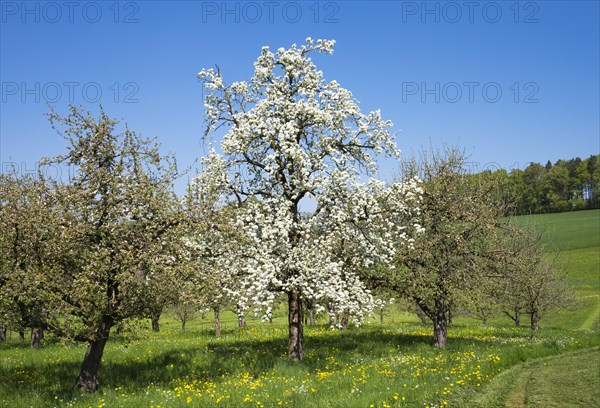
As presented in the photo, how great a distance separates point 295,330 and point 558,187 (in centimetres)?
17723

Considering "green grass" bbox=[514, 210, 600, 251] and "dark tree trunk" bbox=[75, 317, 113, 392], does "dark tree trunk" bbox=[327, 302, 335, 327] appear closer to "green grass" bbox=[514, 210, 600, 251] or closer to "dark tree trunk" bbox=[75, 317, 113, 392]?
"dark tree trunk" bbox=[75, 317, 113, 392]

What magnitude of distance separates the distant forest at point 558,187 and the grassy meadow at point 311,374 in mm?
146534

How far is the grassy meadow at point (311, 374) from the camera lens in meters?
14.9

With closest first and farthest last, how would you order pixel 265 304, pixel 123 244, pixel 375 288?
pixel 123 244, pixel 265 304, pixel 375 288

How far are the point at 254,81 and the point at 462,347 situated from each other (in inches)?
685

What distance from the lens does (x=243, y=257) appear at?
20656mm

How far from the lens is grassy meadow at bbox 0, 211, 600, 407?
588 inches

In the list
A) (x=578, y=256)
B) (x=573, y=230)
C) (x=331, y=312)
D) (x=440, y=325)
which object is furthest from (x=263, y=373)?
(x=573, y=230)

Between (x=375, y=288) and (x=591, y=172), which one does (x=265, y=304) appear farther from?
(x=591, y=172)

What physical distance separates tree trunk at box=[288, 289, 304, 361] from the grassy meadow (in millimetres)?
411

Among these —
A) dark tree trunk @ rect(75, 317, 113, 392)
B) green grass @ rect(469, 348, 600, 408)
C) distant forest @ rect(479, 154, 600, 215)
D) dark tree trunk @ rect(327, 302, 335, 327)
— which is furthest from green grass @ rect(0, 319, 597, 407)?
distant forest @ rect(479, 154, 600, 215)

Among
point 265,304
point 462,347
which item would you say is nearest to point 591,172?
point 462,347

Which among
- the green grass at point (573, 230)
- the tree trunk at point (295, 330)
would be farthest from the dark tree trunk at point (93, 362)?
the green grass at point (573, 230)

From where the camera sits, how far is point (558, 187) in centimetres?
17388
